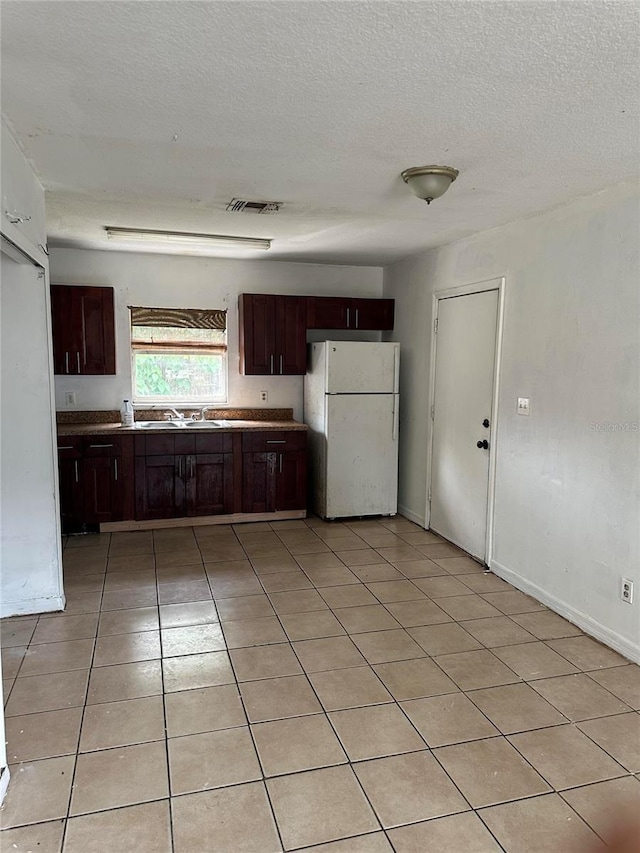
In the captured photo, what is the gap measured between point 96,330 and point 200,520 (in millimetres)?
1847

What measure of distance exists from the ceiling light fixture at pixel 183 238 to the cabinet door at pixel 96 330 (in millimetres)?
639

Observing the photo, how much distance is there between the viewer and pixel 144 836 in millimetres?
1748

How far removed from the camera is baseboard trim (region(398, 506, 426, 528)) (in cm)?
496

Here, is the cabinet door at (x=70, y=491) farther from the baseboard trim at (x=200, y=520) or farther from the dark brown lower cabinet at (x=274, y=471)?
the dark brown lower cabinet at (x=274, y=471)

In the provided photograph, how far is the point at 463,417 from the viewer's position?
431 cm

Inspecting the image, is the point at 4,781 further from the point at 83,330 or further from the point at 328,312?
the point at 328,312

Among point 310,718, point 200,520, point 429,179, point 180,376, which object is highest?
point 429,179

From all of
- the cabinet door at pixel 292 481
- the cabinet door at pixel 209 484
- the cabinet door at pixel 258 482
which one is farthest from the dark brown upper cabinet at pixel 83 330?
the cabinet door at pixel 292 481

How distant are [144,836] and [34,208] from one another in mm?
2793

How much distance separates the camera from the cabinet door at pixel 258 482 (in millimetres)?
4977

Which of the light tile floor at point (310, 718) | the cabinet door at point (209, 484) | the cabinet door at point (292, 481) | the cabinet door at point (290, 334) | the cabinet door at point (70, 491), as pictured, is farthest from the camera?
the cabinet door at point (290, 334)

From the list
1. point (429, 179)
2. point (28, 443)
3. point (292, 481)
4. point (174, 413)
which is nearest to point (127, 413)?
point (174, 413)

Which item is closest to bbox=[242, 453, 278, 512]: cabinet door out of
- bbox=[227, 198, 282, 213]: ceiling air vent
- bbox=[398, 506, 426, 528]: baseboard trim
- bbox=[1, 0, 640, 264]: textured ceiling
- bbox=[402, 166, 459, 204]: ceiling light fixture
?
bbox=[398, 506, 426, 528]: baseboard trim

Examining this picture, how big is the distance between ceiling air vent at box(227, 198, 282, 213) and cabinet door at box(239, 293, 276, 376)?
61.5 inches
